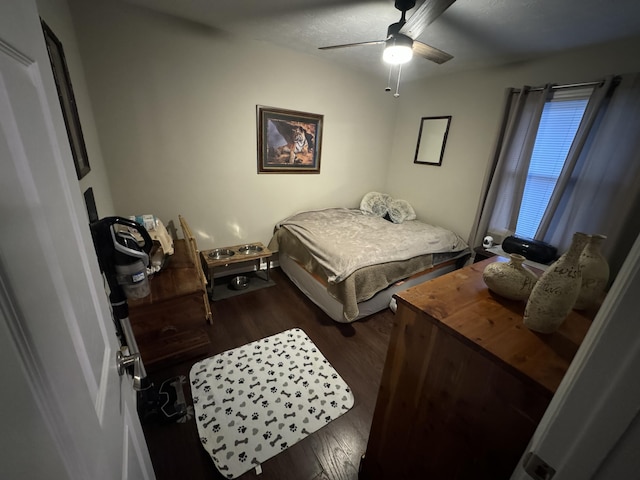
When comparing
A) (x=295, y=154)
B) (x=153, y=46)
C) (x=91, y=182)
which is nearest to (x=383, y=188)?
(x=295, y=154)

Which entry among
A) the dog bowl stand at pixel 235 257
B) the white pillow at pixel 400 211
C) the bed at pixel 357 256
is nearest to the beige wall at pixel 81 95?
the dog bowl stand at pixel 235 257

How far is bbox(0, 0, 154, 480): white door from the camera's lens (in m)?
0.27

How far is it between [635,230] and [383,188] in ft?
8.80

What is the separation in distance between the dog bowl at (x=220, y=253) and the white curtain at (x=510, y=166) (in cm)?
283

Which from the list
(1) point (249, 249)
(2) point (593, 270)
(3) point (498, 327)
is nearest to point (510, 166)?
(2) point (593, 270)

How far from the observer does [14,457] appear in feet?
0.85

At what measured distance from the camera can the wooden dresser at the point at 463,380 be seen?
0.68m

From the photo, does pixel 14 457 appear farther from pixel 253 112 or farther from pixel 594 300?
pixel 253 112

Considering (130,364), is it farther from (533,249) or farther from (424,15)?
(533,249)

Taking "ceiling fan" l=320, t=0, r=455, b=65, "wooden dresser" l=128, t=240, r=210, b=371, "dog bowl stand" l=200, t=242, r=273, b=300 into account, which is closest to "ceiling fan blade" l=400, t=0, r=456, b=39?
"ceiling fan" l=320, t=0, r=455, b=65

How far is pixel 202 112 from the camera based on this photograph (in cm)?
243

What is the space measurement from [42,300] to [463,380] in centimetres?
101

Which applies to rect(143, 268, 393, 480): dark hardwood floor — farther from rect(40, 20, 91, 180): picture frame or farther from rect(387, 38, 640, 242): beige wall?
rect(387, 38, 640, 242): beige wall

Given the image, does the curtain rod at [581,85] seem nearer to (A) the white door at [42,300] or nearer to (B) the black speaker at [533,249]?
(B) the black speaker at [533,249]
